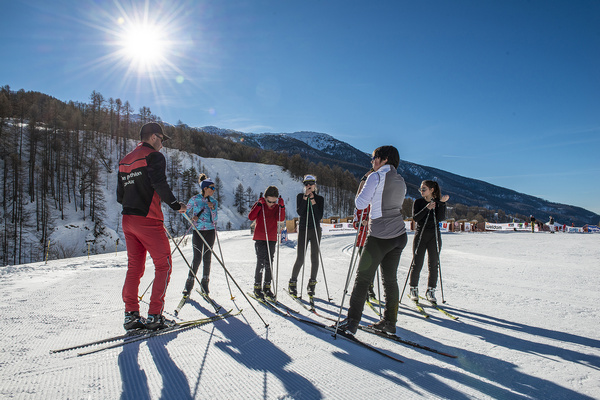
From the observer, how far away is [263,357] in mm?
2549

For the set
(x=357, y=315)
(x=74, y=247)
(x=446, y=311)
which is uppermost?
(x=357, y=315)

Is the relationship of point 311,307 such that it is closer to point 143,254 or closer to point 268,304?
point 268,304

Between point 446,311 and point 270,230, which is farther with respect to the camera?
point 270,230

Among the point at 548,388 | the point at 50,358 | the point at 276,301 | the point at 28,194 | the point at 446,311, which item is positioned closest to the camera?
the point at 548,388

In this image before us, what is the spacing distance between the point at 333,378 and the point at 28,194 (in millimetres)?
61143

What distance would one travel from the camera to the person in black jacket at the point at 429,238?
4.48m

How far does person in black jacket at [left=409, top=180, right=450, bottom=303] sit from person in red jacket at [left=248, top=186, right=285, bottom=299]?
2.28 metres

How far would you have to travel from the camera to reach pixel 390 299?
3.16 meters

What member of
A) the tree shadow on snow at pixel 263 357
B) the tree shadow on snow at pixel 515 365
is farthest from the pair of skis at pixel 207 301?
the tree shadow on snow at pixel 515 365

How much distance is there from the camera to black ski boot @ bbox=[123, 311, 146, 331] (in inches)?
118

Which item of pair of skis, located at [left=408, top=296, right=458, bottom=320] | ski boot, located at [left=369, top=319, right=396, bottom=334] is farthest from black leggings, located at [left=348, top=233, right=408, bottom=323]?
pair of skis, located at [left=408, top=296, right=458, bottom=320]

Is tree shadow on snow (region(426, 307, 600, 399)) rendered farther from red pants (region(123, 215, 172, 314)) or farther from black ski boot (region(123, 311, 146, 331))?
black ski boot (region(123, 311, 146, 331))

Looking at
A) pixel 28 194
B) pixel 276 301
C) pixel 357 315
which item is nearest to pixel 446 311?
pixel 357 315

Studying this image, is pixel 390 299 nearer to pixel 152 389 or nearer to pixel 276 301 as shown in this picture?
pixel 276 301
